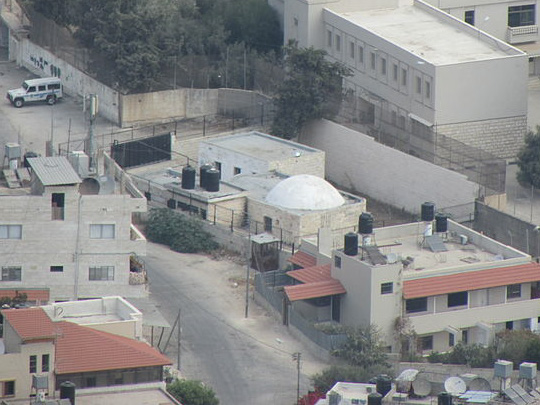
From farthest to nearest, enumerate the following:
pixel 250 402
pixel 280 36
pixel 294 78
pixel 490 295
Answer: pixel 280 36 → pixel 294 78 → pixel 490 295 → pixel 250 402

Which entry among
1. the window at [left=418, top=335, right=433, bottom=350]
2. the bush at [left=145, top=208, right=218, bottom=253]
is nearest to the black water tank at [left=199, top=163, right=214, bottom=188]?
the bush at [left=145, top=208, right=218, bottom=253]

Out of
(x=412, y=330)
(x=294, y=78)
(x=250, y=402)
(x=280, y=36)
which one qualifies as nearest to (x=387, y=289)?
(x=412, y=330)

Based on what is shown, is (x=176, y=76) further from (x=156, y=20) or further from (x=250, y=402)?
(x=250, y=402)

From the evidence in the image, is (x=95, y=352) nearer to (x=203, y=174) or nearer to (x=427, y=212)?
(x=427, y=212)

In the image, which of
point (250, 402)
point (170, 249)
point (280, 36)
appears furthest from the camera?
point (280, 36)

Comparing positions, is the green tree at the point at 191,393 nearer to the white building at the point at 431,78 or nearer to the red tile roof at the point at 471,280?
the red tile roof at the point at 471,280

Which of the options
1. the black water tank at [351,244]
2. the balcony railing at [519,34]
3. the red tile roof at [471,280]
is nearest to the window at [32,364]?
the black water tank at [351,244]

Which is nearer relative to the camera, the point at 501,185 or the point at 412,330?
the point at 412,330
